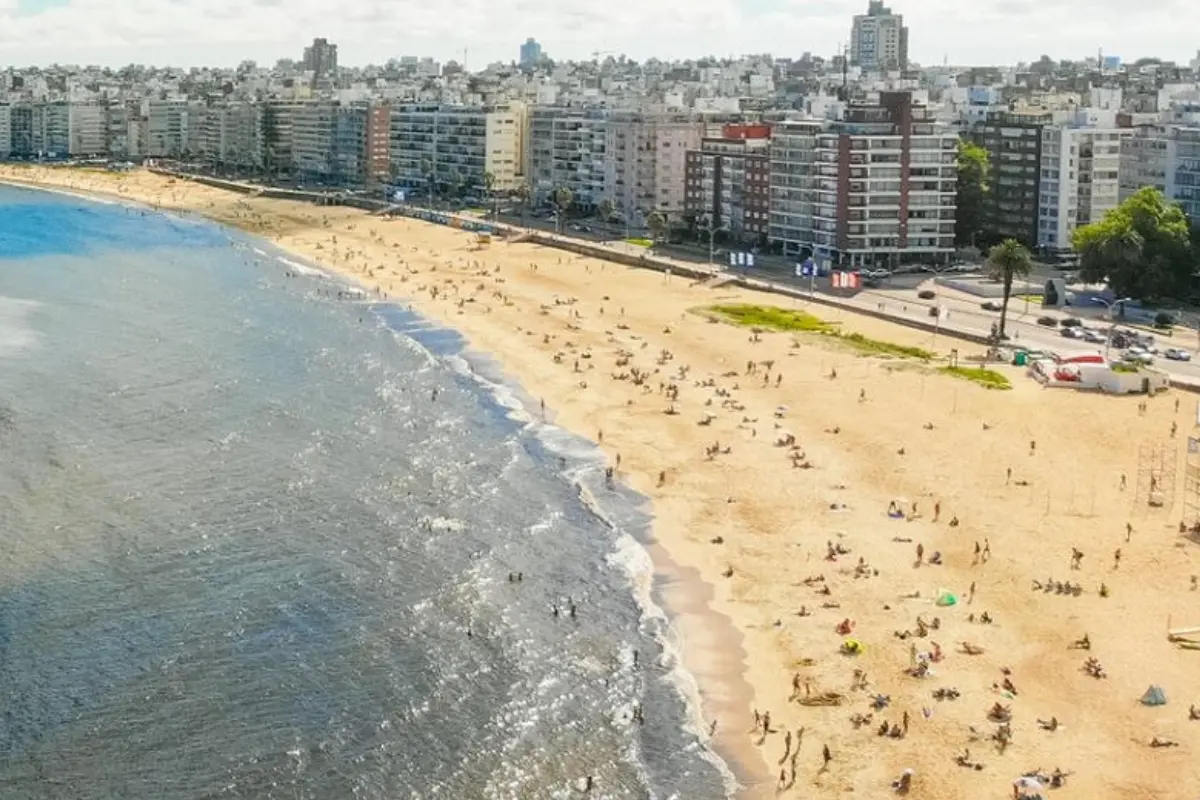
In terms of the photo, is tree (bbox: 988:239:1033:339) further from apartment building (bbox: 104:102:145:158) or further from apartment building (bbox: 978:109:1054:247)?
apartment building (bbox: 104:102:145:158)

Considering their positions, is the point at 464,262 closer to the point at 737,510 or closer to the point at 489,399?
the point at 489,399

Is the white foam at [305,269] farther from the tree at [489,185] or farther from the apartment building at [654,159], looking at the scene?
the tree at [489,185]

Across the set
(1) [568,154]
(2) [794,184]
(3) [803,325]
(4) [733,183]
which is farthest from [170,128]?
(3) [803,325]

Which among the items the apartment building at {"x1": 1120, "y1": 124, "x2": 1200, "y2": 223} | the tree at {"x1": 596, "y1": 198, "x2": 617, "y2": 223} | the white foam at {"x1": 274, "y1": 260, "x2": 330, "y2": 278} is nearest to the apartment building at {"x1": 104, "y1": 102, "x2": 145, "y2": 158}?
the tree at {"x1": 596, "y1": 198, "x2": 617, "y2": 223}

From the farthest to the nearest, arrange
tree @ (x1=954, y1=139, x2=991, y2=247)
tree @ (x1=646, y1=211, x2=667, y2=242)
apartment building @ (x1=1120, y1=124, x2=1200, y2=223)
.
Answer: tree @ (x1=646, y1=211, x2=667, y2=242)
tree @ (x1=954, y1=139, x2=991, y2=247)
apartment building @ (x1=1120, y1=124, x2=1200, y2=223)

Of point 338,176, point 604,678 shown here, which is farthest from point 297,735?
point 338,176

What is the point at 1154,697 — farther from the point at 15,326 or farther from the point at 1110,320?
the point at 15,326
